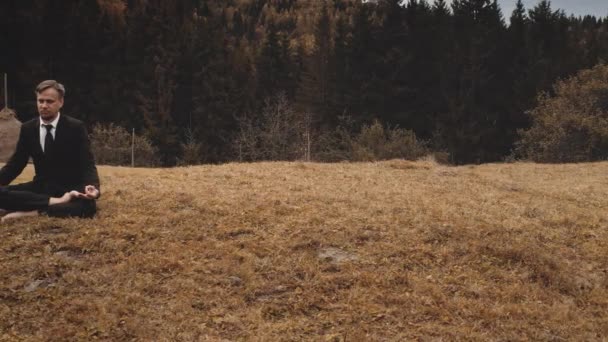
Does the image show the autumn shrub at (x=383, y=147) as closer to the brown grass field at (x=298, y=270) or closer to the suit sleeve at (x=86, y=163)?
the brown grass field at (x=298, y=270)

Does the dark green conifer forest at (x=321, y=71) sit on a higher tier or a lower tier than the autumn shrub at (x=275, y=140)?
higher

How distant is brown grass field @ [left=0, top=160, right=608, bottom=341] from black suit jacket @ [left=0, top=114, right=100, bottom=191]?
→ 0.67m

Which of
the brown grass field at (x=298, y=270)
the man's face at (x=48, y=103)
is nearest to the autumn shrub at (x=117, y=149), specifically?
the brown grass field at (x=298, y=270)

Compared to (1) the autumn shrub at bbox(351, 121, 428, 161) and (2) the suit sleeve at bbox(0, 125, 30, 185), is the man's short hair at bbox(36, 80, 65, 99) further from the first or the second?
(1) the autumn shrub at bbox(351, 121, 428, 161)

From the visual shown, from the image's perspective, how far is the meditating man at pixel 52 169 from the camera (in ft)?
23.9

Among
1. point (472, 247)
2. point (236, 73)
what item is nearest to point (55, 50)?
point (236, 73)

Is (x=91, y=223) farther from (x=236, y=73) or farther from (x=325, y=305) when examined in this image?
(x=236, y=73)

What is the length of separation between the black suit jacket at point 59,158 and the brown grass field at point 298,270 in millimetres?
667

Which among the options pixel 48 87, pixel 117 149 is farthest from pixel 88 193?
pixel 117 149

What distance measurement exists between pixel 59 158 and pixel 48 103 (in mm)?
831

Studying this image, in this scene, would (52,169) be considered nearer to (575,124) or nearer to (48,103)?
(48,103)

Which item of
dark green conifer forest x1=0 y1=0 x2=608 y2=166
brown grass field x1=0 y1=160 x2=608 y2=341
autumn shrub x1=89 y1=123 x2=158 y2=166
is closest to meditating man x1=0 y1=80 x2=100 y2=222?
brown grass field x1=0 y1=160 x2=608 y2=341

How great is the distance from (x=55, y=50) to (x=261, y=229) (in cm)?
4191

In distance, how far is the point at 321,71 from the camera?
49.7 meters
